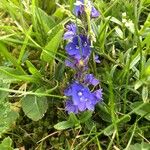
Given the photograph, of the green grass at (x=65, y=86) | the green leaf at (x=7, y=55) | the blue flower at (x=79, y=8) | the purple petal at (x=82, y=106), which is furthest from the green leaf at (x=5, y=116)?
the blue flower at (x=79, y=8)

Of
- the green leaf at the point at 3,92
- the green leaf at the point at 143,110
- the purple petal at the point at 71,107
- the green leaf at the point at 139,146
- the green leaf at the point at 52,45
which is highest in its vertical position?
the green leaf at the point at 52,45

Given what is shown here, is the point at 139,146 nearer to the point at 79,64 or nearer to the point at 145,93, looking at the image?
the point at 145,93

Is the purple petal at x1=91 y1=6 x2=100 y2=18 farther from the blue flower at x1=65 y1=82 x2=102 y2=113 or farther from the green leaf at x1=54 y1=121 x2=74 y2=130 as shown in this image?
the green leaf at x1=54 y1=121 x2=74 y2=130

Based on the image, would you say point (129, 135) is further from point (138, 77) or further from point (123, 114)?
point (138, 77)

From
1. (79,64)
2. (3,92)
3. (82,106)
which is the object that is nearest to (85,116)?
(82,106)

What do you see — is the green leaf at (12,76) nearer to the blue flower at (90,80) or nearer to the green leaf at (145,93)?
the blue flower at (90,80)

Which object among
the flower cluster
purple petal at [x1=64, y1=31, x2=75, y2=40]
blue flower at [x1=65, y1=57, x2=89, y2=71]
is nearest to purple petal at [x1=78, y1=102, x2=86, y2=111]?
the flower cluster
